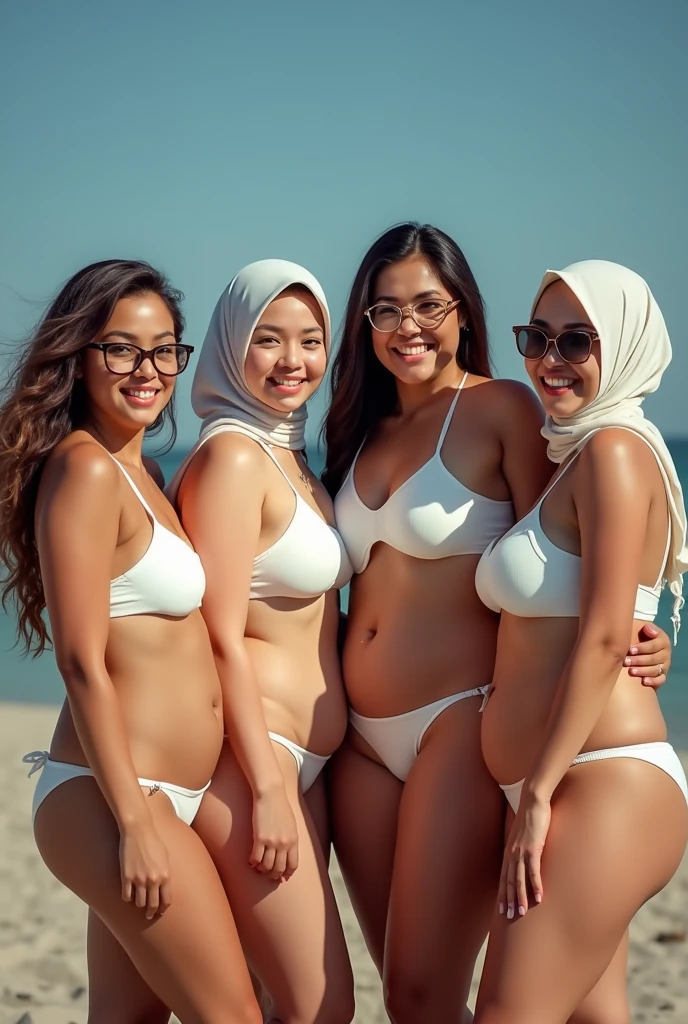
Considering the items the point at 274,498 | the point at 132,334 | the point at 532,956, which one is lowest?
the point at 532,956

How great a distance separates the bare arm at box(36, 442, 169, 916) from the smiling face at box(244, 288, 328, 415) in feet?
3.11

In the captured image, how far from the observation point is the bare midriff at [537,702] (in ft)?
11.7

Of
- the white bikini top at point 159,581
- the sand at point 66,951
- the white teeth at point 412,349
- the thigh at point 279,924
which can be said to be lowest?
the sand at point 66,951

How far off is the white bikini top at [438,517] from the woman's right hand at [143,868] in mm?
1368

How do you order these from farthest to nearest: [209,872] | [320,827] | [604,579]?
[320,827]
[209,872]
[604,579]

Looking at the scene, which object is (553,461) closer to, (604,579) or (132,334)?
(604,579)

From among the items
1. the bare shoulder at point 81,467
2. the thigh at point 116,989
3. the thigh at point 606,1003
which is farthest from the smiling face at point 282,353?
the thigh at point 606,1003

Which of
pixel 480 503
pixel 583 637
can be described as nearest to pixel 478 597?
pixel 480 503

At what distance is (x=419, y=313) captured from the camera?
4301 mm

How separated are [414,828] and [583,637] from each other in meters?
1.03

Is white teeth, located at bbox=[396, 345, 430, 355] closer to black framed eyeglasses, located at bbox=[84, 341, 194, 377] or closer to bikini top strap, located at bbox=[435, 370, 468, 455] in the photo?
bikini top strap, located at bbox=[435, 370, 468, 455]

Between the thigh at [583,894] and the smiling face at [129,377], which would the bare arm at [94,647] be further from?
the thigh at [583,894]

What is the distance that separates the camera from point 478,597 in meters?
4.04

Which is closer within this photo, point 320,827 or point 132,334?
point 132,334
